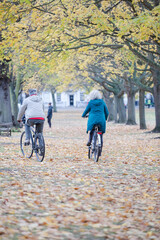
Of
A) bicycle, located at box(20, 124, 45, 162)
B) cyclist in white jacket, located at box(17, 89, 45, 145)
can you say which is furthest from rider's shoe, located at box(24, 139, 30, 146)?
cyclist in white jacket, located at box(17, 89, 45, 145)

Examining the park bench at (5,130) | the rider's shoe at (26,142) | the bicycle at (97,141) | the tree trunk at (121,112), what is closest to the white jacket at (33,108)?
the rider's shoe at (26,142)

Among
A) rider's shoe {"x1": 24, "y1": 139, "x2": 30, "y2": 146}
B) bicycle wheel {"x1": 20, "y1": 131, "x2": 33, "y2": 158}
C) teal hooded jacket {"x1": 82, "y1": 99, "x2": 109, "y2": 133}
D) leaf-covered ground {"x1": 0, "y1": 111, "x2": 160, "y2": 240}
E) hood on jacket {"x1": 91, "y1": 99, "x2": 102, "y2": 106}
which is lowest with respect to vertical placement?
leaf-covered ground {"x1": 0, "y1": 111, "x2": 160, "y2": 240}

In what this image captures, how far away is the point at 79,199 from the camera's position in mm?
6633

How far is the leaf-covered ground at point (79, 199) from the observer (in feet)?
16.0

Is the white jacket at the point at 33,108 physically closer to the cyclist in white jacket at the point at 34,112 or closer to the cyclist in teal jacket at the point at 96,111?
the cyclist in white jacket at the point at 34,112

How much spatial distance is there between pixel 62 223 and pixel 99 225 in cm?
46

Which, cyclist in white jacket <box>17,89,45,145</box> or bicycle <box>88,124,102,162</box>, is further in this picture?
bicycle <box>88,124,102,162</box>

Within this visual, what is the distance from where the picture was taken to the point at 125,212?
5957mm

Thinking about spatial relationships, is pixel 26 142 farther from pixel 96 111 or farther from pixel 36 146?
pixel 96 111

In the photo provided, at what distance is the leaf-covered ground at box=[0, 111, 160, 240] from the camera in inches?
193

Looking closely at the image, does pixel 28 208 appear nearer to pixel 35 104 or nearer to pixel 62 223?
pixel 62 223

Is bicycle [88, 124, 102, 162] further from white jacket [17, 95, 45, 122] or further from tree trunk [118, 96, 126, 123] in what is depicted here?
tree trunk [118, 96, 126, 123]

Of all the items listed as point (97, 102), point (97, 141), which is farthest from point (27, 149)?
point (97, 102)

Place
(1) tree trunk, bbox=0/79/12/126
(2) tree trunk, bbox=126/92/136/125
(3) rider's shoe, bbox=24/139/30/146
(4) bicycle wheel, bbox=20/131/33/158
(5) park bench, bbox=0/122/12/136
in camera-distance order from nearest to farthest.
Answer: (3) rider's shoe, bbox=24/139/30/146 < (4) bicycle wheel, bbox=20/131/33/158 < (5) park bench, bbox=0/122/12/136 < (1) tree trunk, bbox=0/79/12/126 < (2) tree trunk, bbox=126/92/136/125
